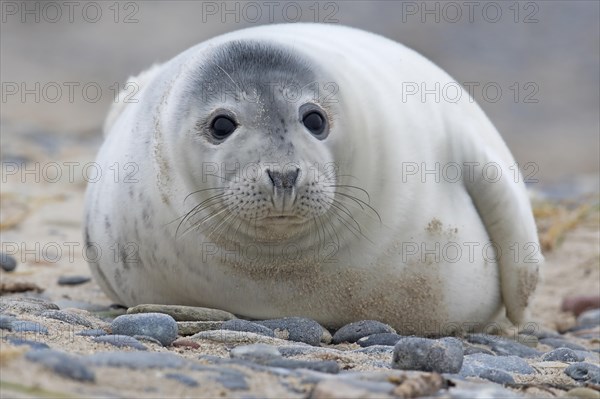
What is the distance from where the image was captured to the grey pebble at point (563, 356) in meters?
3.70

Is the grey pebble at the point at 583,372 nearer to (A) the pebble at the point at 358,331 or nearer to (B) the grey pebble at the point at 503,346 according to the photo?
(B) the grey pebble at the point at 503,346

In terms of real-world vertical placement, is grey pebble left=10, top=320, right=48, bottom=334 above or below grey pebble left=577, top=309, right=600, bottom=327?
below

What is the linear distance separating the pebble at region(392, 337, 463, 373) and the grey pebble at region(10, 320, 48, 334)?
38.3 inches

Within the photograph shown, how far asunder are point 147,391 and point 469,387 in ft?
2.55

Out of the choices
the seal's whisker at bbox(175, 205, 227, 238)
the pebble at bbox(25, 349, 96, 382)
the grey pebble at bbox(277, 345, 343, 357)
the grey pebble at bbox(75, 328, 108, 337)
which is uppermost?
the seal's whisker at bbox(175, 205, 227, 238)

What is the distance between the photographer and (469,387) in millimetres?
2588

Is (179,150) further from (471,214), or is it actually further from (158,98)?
(471,214)

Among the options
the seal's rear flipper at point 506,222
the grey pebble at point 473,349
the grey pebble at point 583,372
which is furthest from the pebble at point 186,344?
the seal's rear flipper at point 506,222

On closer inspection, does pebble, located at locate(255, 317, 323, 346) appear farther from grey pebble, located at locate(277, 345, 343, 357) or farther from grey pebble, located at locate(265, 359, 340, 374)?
grey pebble, located at locate(265, 359, 340, 374)

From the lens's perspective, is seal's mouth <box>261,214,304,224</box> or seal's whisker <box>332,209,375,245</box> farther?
seal's whisker <box>332,209,375,245</box>

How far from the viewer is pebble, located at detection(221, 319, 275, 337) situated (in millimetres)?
3484

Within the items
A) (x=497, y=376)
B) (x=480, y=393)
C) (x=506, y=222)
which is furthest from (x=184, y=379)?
(x=506, y=222)

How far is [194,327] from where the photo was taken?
3.45m

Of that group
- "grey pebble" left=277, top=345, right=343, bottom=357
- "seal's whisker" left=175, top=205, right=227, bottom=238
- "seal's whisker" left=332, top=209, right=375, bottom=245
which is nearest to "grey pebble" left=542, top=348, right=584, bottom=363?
"seal's whisker" left=332, top=209, right=375, bottom=245
